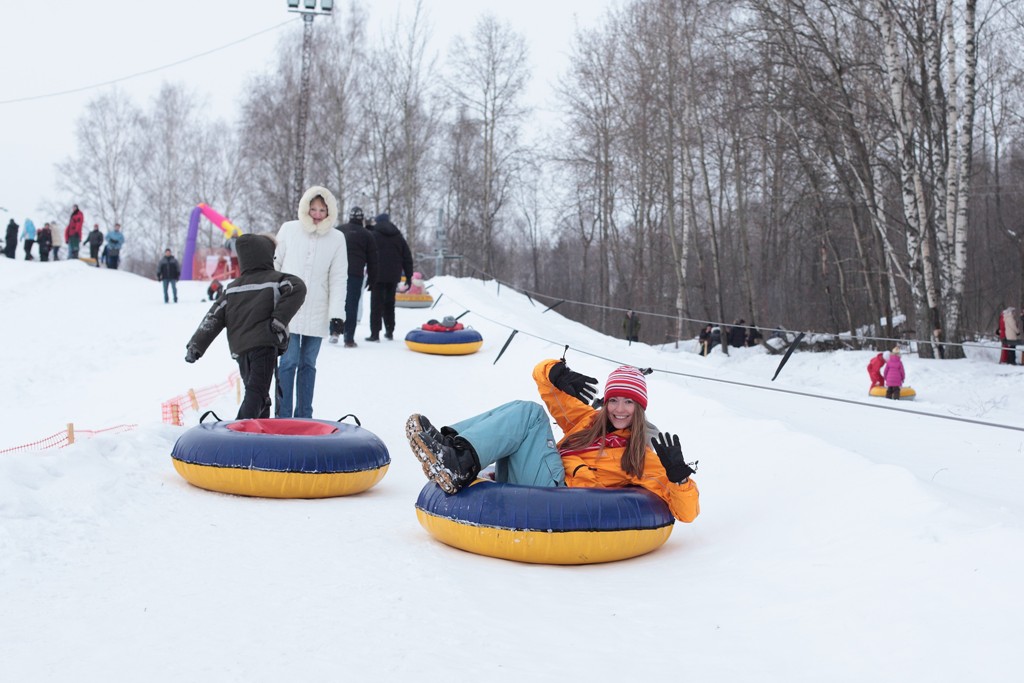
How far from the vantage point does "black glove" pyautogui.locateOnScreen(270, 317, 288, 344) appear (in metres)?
5.16

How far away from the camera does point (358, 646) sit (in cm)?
219

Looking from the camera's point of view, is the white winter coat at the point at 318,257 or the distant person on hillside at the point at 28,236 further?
the distant person on hillside at the point at 28,236

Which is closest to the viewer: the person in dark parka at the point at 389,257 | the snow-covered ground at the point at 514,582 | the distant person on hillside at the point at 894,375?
the snow-covered ground at the point at 514,582

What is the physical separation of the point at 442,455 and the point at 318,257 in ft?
10.7

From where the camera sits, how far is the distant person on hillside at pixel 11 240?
74.2 ft

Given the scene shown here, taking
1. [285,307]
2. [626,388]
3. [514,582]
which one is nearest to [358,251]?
[285,307]

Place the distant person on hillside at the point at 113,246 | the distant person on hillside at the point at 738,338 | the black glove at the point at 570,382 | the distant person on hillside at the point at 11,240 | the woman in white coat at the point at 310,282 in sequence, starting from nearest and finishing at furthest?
the black glove at the point at 570,382 < the woman in white coat at the point at 310,282 < the distant person on hillside at the point at 738,338 < the distant person on hillside at the point at 11,240 < the distant person on hillside at the point at 113,246

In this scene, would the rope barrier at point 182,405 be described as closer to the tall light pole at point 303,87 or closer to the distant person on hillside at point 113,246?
the tall light pole at point 303,87

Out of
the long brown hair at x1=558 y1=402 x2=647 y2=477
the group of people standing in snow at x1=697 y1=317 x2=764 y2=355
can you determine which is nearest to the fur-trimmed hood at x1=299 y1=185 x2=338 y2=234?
the long brown hair at x1=558 y1=402 x2=647 y2=477

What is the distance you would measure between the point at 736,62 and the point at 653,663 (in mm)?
14056

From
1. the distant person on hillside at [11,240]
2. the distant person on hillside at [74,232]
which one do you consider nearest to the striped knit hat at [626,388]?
the distant person on hillside at [74,232]

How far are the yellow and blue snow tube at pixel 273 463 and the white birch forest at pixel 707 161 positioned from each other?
10395 mm

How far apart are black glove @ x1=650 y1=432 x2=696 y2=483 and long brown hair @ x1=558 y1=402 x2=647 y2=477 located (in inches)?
6.7

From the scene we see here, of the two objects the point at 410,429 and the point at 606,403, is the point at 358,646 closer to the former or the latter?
the point at 410,429
